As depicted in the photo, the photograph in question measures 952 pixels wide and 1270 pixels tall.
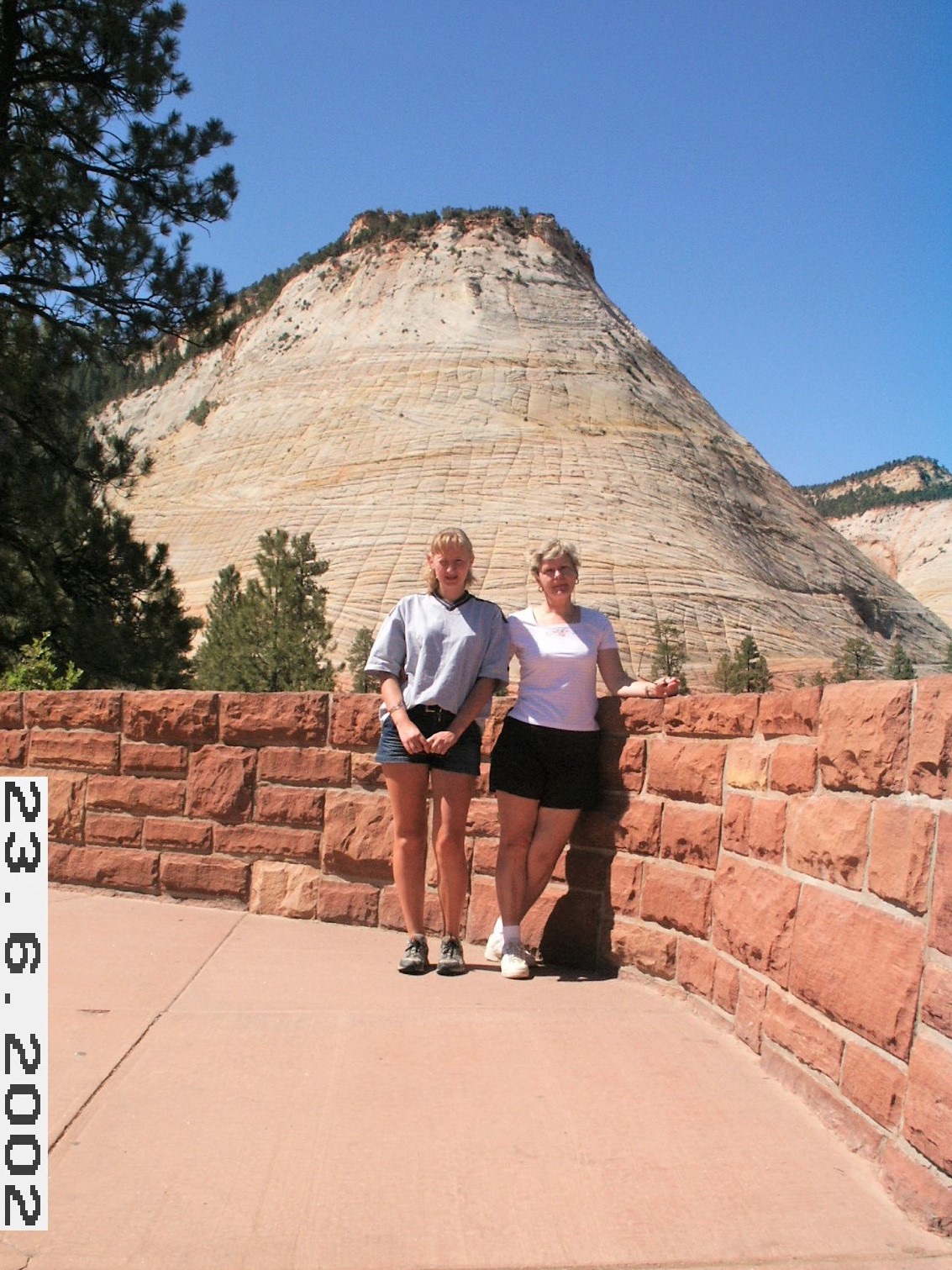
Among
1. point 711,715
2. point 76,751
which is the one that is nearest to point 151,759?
point 76,751

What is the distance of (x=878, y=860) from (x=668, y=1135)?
2.92ft

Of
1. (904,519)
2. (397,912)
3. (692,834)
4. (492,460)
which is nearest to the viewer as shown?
(692,834)

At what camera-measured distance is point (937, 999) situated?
2580 millimetres

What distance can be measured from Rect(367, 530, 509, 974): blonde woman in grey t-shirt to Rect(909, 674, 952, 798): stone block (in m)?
2.02

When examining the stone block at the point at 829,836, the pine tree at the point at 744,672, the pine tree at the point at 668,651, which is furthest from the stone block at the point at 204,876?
the pine tree at the point at 668,651

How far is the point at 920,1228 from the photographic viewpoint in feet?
8.48

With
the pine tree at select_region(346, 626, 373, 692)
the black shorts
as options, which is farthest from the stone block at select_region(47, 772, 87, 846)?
the pine tree at select_region(346, 626, 373, 692)

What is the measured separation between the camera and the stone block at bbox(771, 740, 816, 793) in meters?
3.45

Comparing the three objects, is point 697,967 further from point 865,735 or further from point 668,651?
point 668,651

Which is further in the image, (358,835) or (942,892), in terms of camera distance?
(358,835)

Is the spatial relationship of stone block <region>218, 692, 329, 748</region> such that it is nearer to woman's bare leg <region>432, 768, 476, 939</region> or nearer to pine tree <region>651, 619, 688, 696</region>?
woman's bare leg <region>432, 768, 476, 939</region>

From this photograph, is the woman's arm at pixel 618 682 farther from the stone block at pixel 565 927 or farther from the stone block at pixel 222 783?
the stone block at pixel 222 783

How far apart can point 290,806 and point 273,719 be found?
42cm

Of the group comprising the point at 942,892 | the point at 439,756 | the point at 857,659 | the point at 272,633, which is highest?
the point at 857,659
